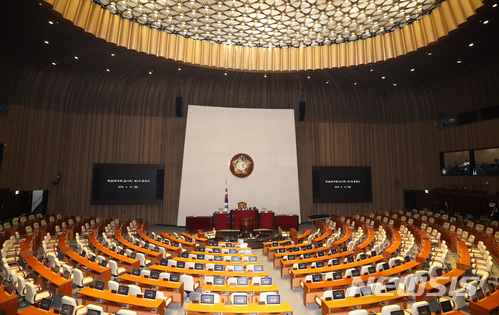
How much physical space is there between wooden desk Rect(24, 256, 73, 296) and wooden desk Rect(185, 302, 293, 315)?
3508 millimetres

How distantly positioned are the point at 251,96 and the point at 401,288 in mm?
17181

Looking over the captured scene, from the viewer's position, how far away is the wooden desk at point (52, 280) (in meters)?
7.07

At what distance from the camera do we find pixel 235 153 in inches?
813

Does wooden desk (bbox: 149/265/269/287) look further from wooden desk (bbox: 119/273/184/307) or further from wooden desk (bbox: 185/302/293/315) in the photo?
wooden desk (bbox: 185/302/293/315)

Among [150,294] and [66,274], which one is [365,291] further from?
[66,274]

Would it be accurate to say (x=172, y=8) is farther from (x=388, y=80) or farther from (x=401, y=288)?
(x=388, y=80)

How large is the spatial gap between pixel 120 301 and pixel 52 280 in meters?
2.51

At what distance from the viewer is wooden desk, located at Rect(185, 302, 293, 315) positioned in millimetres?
5798

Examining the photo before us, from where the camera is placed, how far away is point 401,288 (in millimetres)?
7000

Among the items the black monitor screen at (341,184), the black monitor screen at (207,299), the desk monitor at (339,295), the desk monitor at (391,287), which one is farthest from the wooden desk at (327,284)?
the black monitor screen at (341,184)

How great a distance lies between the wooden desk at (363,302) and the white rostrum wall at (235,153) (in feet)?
44.9

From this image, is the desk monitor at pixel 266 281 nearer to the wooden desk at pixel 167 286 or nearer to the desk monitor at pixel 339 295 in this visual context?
the desk monitor at pixel 339 295

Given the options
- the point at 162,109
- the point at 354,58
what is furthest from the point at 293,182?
the point at 162,109

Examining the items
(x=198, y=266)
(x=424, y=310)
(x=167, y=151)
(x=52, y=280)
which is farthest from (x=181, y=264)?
(x=167, y=151)
